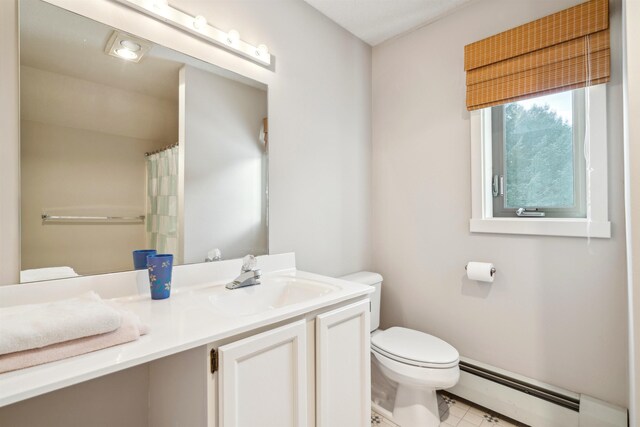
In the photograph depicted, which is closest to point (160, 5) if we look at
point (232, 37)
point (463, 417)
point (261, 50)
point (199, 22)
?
point (199, 22)

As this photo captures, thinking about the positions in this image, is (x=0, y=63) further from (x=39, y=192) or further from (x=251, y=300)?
(x=251, y=300)

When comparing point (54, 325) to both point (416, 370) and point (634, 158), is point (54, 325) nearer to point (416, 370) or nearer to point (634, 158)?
point (416, 370)

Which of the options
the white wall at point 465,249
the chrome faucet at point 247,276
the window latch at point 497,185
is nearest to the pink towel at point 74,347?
the chrome faucet at point 247,276

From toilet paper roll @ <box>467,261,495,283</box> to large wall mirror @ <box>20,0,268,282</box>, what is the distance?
121cm

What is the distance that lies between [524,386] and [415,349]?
23.8 inches

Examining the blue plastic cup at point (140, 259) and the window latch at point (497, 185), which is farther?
the window latch at point (497, 185)

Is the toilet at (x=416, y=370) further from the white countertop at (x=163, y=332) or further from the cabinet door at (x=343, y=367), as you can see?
the white countertop at (x=163, y=332)

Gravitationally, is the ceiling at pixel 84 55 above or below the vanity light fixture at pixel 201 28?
below

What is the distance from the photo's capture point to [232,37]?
144 centimetres

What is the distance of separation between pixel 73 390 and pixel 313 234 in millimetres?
1234

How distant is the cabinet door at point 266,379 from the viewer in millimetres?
849

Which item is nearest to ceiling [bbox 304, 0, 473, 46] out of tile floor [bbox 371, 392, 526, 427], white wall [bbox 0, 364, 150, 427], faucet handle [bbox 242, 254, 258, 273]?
faucet handle [bbox 242, 254, 258, 273]

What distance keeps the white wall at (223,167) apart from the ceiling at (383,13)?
0.76m

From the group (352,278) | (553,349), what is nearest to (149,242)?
(352,278)
